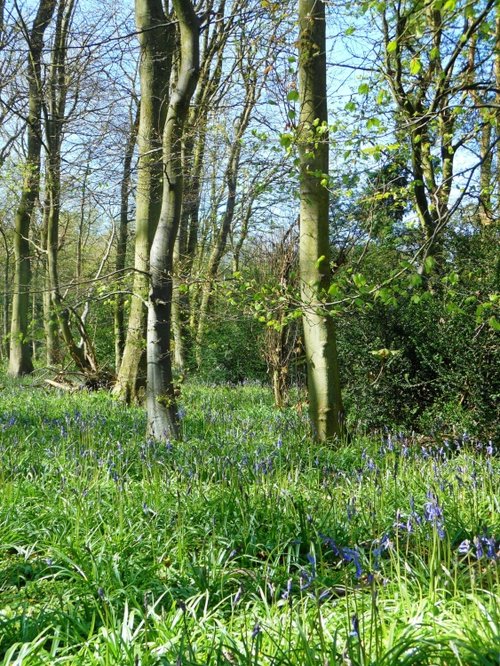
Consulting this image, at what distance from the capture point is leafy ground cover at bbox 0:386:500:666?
7.76 ft

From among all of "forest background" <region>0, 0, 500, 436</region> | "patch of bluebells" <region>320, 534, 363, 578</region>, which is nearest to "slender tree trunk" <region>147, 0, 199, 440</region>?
"forest background" <region>0, 0, 500, 436</region>

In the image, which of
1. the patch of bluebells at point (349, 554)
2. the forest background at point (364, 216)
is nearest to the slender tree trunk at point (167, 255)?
the forest background at point (364, 216)

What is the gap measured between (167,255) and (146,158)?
2.06 meters

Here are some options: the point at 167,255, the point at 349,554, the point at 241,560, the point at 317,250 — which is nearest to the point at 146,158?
the point at 167,255

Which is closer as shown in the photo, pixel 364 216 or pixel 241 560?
pixel 241 560

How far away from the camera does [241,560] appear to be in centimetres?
360

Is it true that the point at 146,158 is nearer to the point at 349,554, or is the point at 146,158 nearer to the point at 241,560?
the point at 241,560

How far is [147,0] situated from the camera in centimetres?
859

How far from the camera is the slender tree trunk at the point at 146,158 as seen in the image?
857 cm

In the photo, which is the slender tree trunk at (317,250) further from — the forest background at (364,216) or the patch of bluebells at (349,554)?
the patch of bluebells at (349,554)

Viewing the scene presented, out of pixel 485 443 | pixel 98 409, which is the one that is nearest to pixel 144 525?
pixel 485 443

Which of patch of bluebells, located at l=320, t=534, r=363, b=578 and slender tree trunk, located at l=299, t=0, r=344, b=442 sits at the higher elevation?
slender tree trunk, located at l=299, t=0, r=344, b=442

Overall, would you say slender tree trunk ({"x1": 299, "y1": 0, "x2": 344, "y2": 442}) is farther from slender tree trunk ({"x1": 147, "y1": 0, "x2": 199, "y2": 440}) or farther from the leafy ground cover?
slender tree trunk ({"x1": 147, "y1": 0, "x2": 199, "y2": 440})

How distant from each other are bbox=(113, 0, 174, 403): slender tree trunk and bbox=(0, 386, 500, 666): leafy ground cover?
A: 322cm
